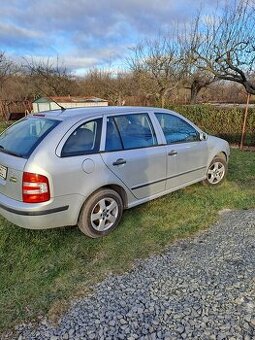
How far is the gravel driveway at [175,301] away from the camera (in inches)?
84.5

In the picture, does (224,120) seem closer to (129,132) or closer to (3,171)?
(129,132)

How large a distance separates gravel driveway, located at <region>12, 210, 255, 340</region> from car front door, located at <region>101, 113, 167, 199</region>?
3.45 ft

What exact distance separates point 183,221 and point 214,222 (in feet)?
1.41

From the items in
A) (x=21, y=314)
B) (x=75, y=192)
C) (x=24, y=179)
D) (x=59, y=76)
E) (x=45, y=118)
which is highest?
(x=59, y=76)

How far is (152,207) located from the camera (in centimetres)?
451

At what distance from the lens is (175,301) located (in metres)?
2.45

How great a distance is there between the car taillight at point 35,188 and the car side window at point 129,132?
2.98ft

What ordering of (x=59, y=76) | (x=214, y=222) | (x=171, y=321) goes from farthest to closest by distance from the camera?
(x=59, y=76) < (x=214, y=222) < (x=171, y=321)

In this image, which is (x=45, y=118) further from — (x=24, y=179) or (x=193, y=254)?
(x=193, y=254)

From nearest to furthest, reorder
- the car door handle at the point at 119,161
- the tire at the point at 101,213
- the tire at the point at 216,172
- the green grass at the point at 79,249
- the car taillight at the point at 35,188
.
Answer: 1. the green grass at the point at 79,249
2. the car taillight at the point at 35,188
3. the tire at the point at 101,213
4. the car door handle at the point at 119,161
5. the tire at the point at 216,172

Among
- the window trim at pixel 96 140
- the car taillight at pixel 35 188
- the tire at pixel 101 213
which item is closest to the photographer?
the car taillight at pixel 35 188

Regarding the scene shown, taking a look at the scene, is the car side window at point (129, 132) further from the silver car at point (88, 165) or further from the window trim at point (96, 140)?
the window trim at point (96, 140)

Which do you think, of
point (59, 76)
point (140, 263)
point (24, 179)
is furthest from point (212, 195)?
point (59, 76)

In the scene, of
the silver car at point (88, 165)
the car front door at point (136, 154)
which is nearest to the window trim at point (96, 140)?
the silver car at point (88, 165)
